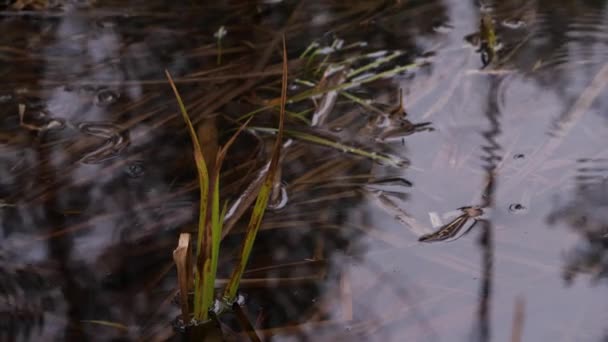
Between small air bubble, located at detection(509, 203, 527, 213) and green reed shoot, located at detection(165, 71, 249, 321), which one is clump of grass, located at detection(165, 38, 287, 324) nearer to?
green reed shoot, located at detection(165, 71, 249, 321)

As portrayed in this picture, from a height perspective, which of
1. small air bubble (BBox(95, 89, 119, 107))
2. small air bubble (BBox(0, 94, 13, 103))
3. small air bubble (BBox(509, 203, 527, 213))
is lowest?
small air bubble (BBox(509, 203, 527, 213))

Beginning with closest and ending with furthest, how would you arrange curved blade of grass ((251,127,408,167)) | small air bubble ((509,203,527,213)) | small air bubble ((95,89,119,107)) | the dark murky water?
the dark murky water → small air bubble ((509,203,527,213)) → curved blade of grass ((251,127,408,167)) → small air bubble ((95,89,119,107))

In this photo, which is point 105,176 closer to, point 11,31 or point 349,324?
point 349,324

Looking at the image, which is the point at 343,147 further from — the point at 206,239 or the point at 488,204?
the point at 206,239

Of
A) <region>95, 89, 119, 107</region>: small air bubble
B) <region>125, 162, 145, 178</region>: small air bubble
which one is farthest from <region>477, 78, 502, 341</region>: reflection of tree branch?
<region>95, 89, 119, 107</region>: small air bubble

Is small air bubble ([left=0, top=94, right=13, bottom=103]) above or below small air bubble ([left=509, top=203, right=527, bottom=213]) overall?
above

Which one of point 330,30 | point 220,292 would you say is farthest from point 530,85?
point 220,292

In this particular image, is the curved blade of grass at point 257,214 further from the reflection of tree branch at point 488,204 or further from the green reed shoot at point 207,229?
the reflection of tree branch at point 488,204

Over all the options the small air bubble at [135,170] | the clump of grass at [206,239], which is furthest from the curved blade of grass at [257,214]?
the small air bubble at [135,170]

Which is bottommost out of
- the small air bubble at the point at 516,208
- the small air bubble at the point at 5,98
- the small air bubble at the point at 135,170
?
the small air bubble at the point at 516,208

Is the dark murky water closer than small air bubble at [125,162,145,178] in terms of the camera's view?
Yes
